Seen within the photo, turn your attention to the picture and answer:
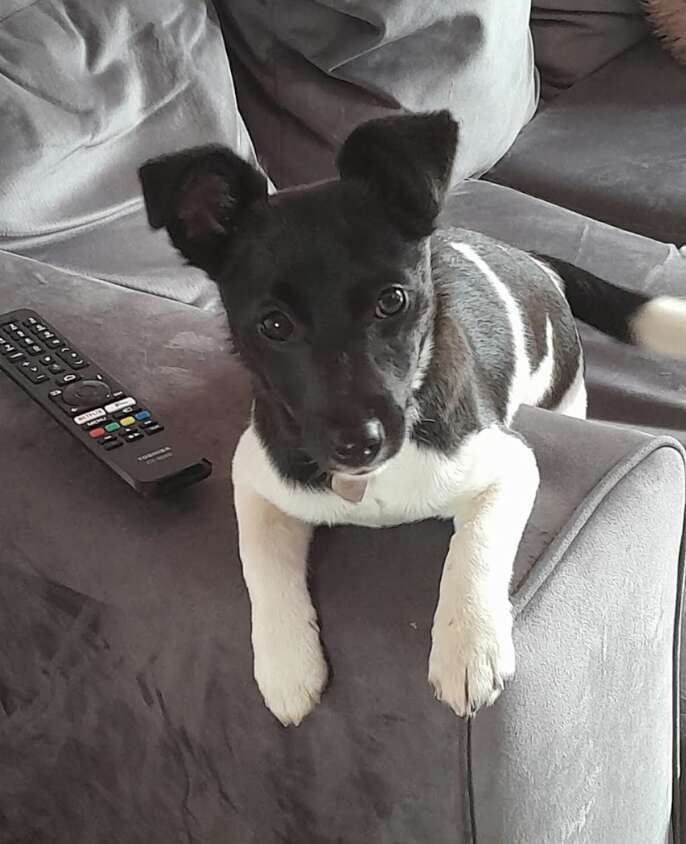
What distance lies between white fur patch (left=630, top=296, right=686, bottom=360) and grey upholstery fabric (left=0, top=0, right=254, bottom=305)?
26.3 inches

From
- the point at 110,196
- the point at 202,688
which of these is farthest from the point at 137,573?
the point at 110,196

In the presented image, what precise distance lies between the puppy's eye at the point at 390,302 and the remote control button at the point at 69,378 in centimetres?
39

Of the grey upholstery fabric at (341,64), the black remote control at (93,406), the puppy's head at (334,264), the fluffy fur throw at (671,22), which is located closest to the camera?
the puppy's head at (334,264)

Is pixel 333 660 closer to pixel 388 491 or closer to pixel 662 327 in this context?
pixel 388 491

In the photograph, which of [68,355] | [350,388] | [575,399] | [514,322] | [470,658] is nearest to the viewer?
[470,658]

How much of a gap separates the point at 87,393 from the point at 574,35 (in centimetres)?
198

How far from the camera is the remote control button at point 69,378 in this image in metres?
1.25

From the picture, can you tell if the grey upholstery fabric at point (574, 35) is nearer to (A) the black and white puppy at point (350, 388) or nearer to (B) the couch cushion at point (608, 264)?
(B) the couch cushion at point (608, 264)

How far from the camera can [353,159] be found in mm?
1072

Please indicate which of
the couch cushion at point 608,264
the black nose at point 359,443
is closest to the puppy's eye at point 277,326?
the black nose at point 359,443

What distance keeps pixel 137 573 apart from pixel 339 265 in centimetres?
34

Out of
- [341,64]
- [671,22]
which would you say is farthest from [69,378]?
[671,22]

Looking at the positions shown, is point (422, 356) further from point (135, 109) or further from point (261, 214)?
point (135, 109)

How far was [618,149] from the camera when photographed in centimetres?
250
